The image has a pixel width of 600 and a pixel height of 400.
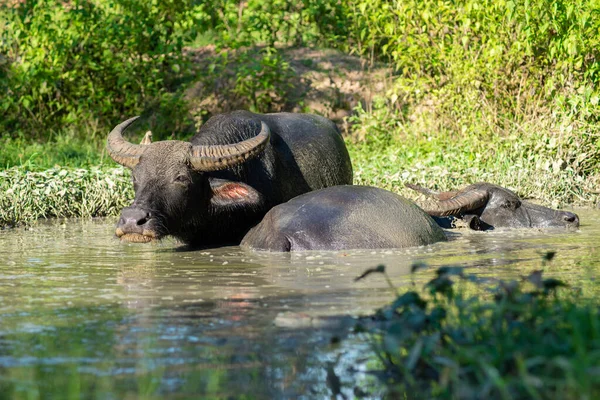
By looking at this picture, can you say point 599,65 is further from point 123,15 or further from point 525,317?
point 525,317

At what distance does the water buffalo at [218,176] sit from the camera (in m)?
7.52

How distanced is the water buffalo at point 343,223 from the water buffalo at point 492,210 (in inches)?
46.7

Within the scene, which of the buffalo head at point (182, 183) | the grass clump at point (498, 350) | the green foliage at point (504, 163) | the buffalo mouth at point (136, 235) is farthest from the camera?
the green foliage at point (504, 163)

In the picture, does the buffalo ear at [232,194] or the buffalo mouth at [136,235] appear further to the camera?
the buffalo ear at [232,194]

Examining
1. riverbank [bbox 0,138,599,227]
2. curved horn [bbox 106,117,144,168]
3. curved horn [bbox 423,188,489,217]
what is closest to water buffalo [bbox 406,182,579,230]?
curved horn [bbox 423,188,489,217]

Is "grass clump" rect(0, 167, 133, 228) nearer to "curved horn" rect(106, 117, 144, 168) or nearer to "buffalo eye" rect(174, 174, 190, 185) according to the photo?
"curved horn" rect(106, 117, 144, 168)

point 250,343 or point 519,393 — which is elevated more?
point 519,393

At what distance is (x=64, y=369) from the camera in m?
3.79

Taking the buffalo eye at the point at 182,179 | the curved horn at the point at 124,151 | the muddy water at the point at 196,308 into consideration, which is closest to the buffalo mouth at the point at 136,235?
the muddy water at the point at 196,308

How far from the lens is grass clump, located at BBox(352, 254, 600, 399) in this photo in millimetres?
2857

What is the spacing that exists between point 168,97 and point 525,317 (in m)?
12.3

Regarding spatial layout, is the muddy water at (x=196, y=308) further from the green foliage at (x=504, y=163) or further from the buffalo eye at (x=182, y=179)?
the green foliage at (x=504, y=163)

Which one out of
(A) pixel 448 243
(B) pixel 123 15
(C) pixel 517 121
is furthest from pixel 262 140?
(B) pixel 123 15

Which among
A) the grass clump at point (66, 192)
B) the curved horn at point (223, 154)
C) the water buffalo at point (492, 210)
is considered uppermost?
the curved horn at point (223, 154)
